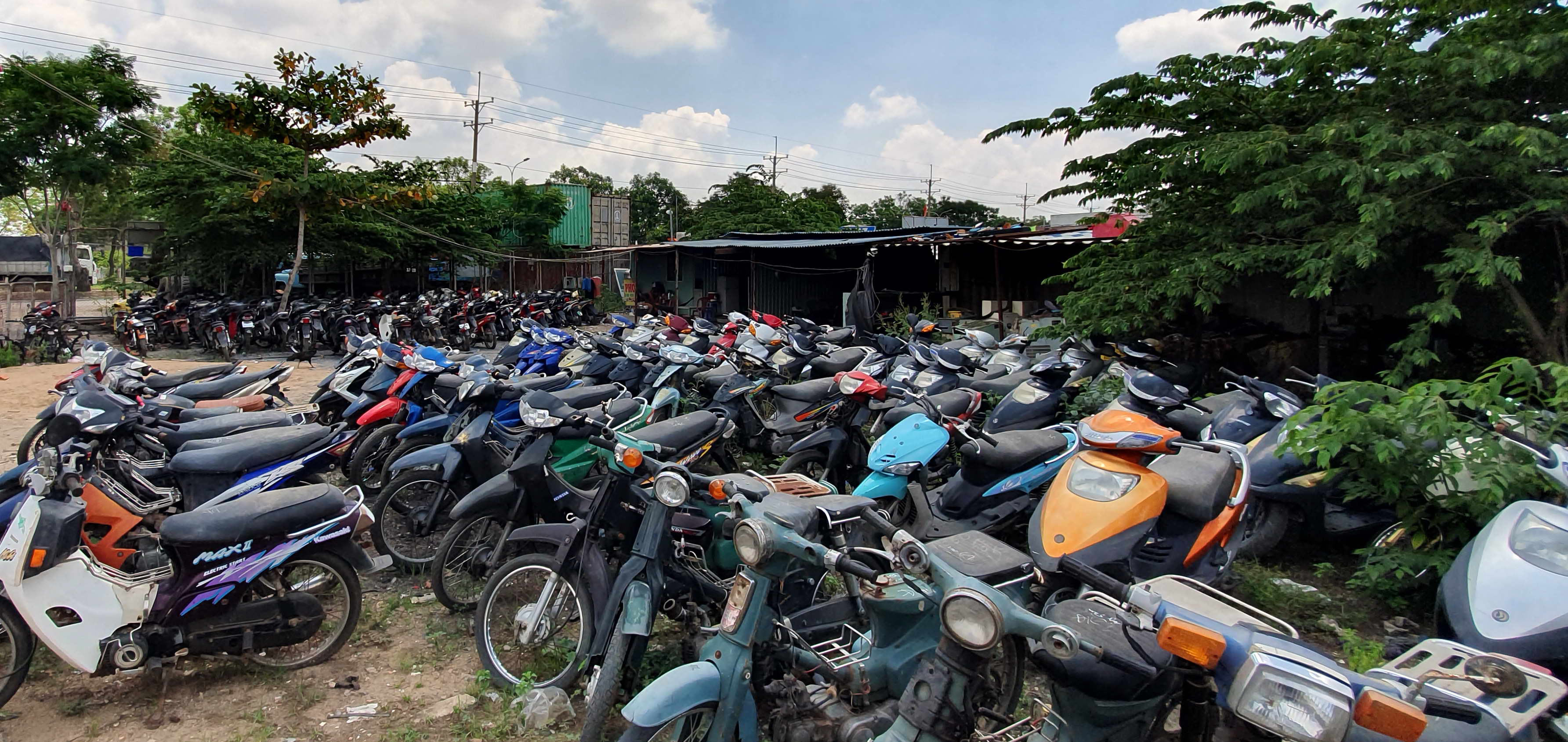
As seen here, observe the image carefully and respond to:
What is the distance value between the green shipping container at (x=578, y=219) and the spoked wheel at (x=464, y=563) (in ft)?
83.6

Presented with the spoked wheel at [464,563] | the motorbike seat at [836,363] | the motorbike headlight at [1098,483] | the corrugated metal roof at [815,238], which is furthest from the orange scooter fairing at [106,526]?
the corrugated metal roof at [815,238]

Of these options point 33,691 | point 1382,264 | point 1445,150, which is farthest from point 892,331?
point 33,691

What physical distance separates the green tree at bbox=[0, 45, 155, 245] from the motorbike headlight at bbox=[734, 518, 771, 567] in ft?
53.1

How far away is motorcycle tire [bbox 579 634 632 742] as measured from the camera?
259cm

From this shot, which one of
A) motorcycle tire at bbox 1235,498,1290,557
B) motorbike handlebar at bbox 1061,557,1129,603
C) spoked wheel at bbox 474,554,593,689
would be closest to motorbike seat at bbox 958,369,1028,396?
motorcycle tire at bbox 1235,498,1290,557

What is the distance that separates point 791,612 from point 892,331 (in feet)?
33.0

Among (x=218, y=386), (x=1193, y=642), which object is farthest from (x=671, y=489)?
(x=218, y=386)

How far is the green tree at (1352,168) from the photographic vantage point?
18.9ft

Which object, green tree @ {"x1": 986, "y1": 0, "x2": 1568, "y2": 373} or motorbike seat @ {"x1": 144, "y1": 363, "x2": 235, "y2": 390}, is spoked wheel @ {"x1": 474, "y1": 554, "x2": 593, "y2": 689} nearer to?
A: motorbike seat @ {"x1": 144, "y1": 363, "x2": 235, "y2": 390}

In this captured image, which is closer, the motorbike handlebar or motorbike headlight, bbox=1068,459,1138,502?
the motorbike handlebar

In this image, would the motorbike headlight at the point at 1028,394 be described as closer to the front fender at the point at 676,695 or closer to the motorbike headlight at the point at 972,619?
the front fender at the point at 676,695

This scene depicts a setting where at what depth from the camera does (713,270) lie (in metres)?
20.3

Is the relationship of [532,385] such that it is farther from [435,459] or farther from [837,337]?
[837,337]

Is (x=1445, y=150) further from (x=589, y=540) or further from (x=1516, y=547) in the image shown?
(x=589, y=540)
